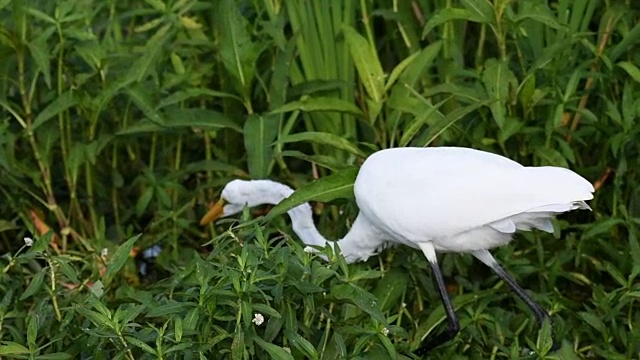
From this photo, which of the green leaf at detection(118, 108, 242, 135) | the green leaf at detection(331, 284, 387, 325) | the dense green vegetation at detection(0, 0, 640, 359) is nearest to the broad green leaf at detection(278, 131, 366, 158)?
the dense green vegetation at detection(0, 0, 640, 359)

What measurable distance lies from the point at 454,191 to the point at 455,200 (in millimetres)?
24

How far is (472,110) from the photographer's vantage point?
10.3 ft

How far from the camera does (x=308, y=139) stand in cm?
321

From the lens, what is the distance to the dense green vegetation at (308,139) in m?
2.95

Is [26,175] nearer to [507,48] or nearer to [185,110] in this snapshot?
[185,110]

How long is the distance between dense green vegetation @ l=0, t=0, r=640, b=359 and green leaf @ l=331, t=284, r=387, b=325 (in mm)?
47

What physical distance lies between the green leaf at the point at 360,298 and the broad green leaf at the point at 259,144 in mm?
840

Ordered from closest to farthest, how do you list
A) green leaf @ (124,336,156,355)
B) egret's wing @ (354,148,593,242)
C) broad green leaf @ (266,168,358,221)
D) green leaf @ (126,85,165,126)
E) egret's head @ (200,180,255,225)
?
green leaf @ (124,336,156,355), egret's wing @ (354,148,593,242), broad green leaf @ (266,168,358,221), egret's head @ (200,180,255,225), green leaf @ (126,85,165,126)

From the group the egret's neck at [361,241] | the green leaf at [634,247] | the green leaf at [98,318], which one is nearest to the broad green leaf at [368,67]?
the egret's neck at [361,241]

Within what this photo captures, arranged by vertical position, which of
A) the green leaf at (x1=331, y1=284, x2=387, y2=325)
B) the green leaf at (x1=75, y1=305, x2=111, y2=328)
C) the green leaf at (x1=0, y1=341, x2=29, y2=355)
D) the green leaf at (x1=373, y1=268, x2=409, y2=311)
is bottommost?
the green leaf at (x1=373, y1=268, x2=409, y2=311)

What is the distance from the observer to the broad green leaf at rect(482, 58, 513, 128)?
3119 millimetres

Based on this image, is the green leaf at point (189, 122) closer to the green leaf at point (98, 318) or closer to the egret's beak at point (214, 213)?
the egret's beak at point (214, 213)

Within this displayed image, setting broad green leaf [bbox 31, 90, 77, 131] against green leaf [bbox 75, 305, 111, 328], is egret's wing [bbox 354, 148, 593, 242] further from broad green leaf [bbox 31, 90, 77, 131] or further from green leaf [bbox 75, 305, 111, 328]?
broad green leaf [bbox 31, 90, 77, 131]

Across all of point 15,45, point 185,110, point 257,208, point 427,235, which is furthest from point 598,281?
point 15,45
